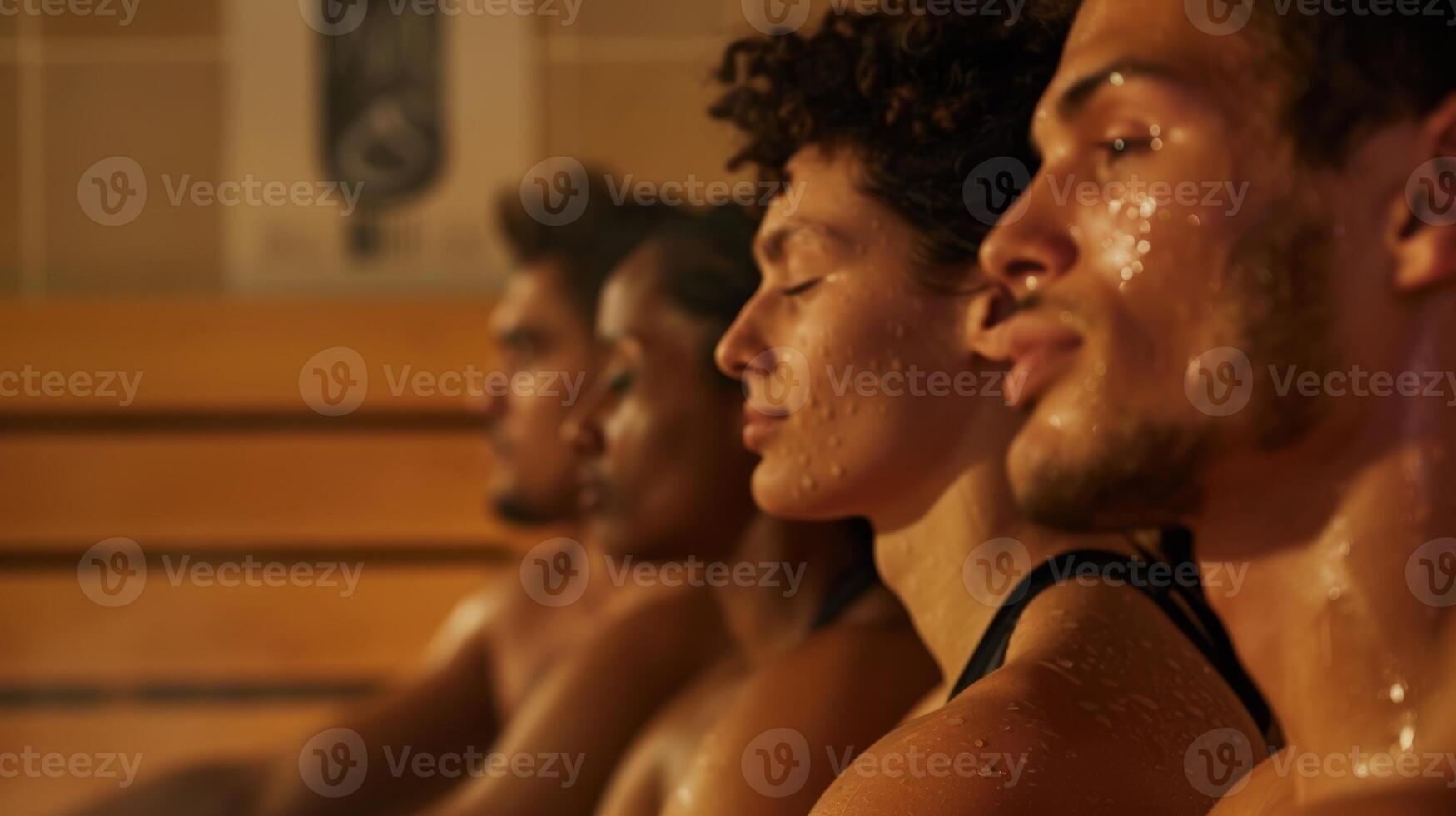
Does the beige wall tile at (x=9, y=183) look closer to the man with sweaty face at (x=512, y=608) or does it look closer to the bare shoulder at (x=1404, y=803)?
the man with sweaty face at (x=512, y=608)

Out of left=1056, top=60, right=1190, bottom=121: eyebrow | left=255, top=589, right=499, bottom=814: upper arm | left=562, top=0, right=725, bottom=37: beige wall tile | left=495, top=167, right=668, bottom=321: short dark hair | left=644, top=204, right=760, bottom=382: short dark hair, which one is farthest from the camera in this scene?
left=562, top=0, right=725, bottom=37: beige wall tile

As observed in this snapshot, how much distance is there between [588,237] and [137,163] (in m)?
1.62

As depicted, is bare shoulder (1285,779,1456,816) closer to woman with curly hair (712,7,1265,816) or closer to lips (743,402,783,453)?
woman with curly hair (712,7,1265,816)

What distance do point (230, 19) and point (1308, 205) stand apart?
318 centimetres

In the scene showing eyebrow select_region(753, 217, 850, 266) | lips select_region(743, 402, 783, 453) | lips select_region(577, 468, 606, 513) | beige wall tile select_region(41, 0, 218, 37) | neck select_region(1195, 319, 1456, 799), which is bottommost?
lips select_region(577, 468, 606, 513)

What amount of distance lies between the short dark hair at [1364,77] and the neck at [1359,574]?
0.31 ft

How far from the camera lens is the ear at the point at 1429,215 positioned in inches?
24.6

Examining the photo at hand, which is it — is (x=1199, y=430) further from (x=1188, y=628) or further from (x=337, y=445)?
(x=337, y=445)

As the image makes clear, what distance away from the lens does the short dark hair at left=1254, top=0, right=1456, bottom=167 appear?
637mm

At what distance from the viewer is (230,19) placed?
11.3 feet

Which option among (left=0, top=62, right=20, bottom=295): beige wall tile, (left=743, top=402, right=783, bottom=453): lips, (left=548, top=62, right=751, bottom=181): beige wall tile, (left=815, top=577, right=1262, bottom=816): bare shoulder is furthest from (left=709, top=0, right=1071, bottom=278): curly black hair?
(left=0, top=62, right=20, bottom=295): beige wall tile

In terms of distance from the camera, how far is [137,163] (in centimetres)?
345

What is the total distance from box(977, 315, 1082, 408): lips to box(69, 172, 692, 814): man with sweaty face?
1.38 metres

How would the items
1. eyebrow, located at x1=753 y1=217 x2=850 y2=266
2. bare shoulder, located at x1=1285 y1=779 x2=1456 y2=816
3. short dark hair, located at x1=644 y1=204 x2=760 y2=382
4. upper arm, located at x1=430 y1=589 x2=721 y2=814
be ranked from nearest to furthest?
1. bare shoulder, located at x1=1285 y1=779 x2=1456 y2=816
2. eyebrow, located at x1=753 y1=217 x2=850 y2=266
3. short dark hair, located at x1=644 y1=204 x2=760 y2=382
4. upper arm, located at x1=430 y1=589 x2=721 y2=814
